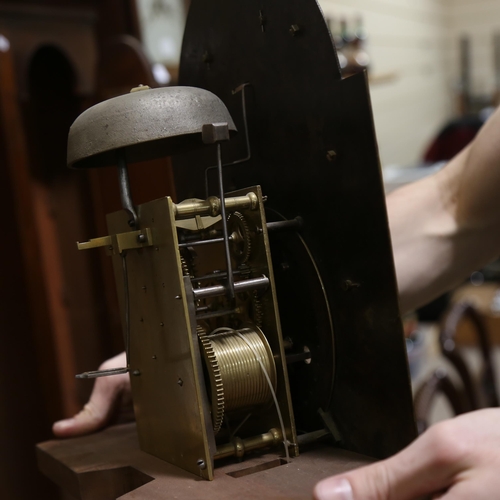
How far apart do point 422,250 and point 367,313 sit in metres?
0.39

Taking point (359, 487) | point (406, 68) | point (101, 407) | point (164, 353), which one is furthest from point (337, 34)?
point (359, 487)

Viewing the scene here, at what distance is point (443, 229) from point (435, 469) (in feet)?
1.99

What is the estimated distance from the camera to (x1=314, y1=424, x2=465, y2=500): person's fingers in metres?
0.62

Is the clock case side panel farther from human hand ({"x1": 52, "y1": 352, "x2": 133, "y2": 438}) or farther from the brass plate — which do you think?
human hand ({"x1": 52, "y1": 352, "x2": 133, "y2": 438})

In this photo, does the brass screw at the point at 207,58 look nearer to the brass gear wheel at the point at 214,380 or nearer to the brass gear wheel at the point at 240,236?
the brass gear wheel at the point at 240,236

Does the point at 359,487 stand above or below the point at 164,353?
below

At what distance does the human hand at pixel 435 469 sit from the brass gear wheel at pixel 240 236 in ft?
1.02

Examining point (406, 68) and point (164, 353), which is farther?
point (406, 68)

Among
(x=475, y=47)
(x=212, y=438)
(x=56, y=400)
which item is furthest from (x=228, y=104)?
(x=475, y=47)

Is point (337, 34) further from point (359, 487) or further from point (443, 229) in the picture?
point (359, 487)

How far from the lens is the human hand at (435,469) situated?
2.00 ft

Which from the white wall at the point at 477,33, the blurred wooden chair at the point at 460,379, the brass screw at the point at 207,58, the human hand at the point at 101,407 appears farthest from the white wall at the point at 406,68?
the human hand at the point at 101,407

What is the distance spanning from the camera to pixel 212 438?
2.55 ft

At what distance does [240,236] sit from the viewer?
851 millimetres
